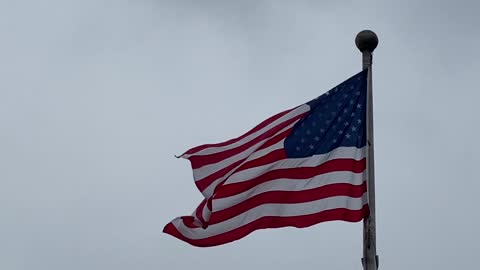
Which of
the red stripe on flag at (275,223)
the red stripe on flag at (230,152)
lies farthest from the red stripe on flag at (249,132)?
the red stripe on flag at (275,223)

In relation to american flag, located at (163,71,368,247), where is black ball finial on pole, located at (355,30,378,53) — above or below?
above

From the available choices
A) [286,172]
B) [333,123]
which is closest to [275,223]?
[286,172]

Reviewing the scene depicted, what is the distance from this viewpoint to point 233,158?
55.2 feet

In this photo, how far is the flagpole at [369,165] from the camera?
14602mm

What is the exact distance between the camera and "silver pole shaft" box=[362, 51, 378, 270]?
47.8ft

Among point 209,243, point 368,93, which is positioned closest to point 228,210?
point 209,243

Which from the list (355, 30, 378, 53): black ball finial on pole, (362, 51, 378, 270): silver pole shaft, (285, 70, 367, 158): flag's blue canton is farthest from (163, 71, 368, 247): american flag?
(355, 30, 378, 53): black ball finial on pole

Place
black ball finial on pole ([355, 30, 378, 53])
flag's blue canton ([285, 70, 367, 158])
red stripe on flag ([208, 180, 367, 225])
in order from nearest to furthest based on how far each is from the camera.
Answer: red stripe on flag ([208, 180, 367, 225]) → black ball finial on pole ([355, 30, 378, 53]) → flag's blue canton ([285, 70, 367, 158])

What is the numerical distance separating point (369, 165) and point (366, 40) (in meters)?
2.24

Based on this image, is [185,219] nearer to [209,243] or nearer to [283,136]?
[209,243]

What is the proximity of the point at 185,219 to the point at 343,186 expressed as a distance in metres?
3.05

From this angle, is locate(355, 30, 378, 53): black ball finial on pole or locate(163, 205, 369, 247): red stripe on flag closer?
locate(163, 205, 369, 247): red stripe on flag

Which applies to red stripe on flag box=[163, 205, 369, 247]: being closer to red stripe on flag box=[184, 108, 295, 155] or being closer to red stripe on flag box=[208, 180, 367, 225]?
red stripe on flag box=[208, 180, 367, 225]

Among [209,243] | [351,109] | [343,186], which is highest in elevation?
[351,109]
